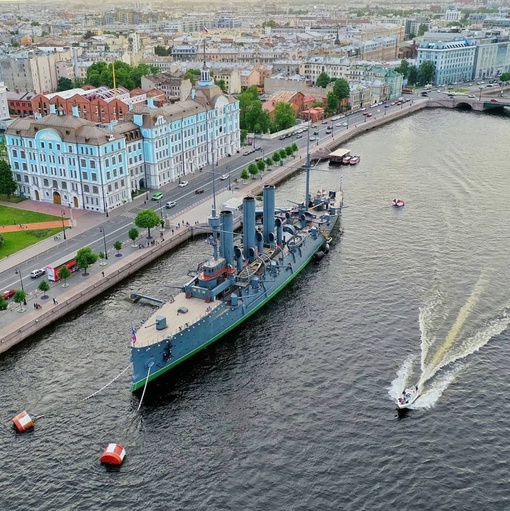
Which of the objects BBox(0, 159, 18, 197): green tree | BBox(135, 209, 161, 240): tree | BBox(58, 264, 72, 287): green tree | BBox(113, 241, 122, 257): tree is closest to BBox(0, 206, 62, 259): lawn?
BBox(0, 159, 18, 197): green tree

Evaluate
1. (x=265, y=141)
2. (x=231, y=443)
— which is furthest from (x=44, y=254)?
(x=265, y=141)

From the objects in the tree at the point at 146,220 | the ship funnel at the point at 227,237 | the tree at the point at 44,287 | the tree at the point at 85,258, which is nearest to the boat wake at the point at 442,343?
the ship funnel at the point at 227,237

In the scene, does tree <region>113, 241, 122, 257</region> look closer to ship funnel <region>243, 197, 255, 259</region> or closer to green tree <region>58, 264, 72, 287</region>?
green tree <region>58, 264, 72, 287</region>

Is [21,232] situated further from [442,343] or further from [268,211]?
[442,343]

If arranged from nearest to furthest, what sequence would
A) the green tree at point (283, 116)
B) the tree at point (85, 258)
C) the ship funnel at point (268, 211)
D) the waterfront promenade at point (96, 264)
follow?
1. the waterfront promenade at point (96, 264)
2. the tree at point (85, 258)
3. the ship funnel at point (268, 211)
4. the green tree at point (283, 116)

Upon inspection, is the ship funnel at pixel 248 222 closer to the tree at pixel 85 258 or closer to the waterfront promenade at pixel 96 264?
the waterfront promenade at pixel 96 264

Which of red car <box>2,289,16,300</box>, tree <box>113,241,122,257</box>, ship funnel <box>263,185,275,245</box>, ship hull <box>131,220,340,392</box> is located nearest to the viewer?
ship hull <box>131,220,340,392</box>
